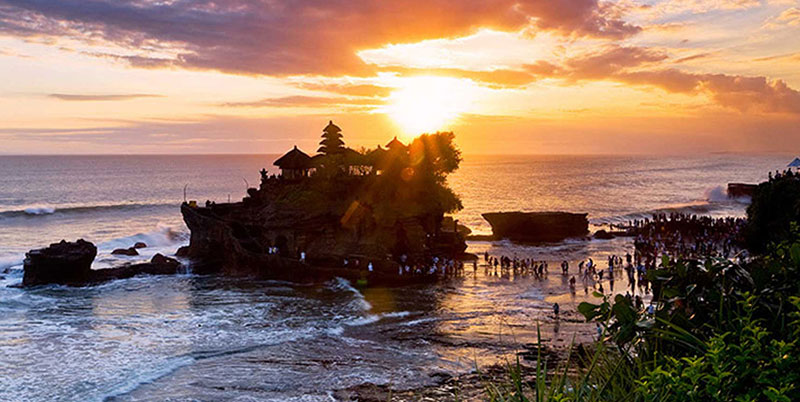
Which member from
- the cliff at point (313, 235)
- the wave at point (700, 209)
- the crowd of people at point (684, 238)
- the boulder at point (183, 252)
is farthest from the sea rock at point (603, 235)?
the boulder at point (183, 252)

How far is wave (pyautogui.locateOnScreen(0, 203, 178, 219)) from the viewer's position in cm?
8750

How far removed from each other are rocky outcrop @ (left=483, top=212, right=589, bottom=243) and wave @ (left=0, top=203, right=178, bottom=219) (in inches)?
2472

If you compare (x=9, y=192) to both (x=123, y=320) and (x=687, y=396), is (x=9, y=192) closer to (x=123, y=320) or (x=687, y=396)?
(x=123, y=320)

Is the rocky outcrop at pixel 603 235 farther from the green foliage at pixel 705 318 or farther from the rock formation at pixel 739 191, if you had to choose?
the green foliage at pixel 705 318

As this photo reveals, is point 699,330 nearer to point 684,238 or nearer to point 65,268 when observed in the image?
point 65,268

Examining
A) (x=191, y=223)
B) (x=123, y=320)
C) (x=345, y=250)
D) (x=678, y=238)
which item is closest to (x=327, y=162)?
(x=345, y=250)

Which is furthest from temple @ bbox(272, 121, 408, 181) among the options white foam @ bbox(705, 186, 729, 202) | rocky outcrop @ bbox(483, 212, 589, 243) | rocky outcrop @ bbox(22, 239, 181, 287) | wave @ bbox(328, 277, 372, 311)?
white foam @ bbox(705, 186, 729, 202)

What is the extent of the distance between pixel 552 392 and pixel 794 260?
2.74 meters

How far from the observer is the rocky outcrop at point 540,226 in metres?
65.0

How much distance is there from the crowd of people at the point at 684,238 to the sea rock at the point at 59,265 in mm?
40244

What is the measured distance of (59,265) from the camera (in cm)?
4216

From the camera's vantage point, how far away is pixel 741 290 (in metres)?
5.51

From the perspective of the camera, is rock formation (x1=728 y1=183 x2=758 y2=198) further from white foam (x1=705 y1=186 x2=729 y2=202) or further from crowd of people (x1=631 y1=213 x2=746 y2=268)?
crowd of people (x1=631 y1=213 x2=746 y2=268)

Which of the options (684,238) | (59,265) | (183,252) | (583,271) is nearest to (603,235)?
(684,238)
